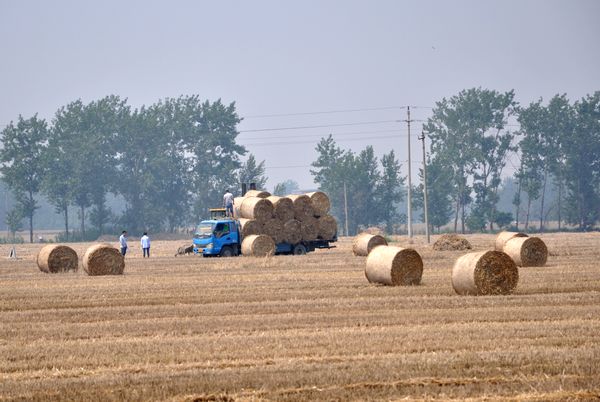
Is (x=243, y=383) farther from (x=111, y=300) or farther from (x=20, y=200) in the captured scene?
(x=20, y=200)

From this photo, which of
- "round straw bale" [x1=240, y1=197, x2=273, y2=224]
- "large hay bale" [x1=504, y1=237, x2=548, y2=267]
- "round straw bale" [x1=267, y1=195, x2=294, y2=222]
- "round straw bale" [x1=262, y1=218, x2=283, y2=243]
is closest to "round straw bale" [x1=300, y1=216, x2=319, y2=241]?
"round straw bale" [x1=267, y1=195, x2=294, y2=222]

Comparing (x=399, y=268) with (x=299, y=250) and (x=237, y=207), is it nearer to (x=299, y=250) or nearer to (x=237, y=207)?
(x=299, y=250)

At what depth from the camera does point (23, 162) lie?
11544 cm

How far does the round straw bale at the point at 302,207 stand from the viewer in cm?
5434

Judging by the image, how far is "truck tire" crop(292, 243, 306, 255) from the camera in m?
54.2

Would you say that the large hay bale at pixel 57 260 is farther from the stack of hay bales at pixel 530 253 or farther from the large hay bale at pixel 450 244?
the large hay bale at pixel 450 244

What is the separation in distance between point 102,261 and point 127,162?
85523 mm

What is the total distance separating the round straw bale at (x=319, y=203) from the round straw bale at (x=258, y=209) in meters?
2.85

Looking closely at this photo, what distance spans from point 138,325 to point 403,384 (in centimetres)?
813

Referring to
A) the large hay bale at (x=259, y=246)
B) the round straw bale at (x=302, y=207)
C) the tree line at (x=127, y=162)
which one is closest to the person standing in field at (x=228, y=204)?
the round straw bale at (x=302, y=207)

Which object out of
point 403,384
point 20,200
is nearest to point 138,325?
point 403,384

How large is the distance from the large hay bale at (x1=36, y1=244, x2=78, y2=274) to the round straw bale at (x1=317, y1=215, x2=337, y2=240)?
16.7 meters

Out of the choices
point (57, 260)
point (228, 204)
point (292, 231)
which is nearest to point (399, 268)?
point (57, 260)

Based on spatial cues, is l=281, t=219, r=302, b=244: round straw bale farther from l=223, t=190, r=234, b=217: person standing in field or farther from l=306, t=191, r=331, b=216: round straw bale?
l=223, t=190, r=234, b=217: person standing in field
